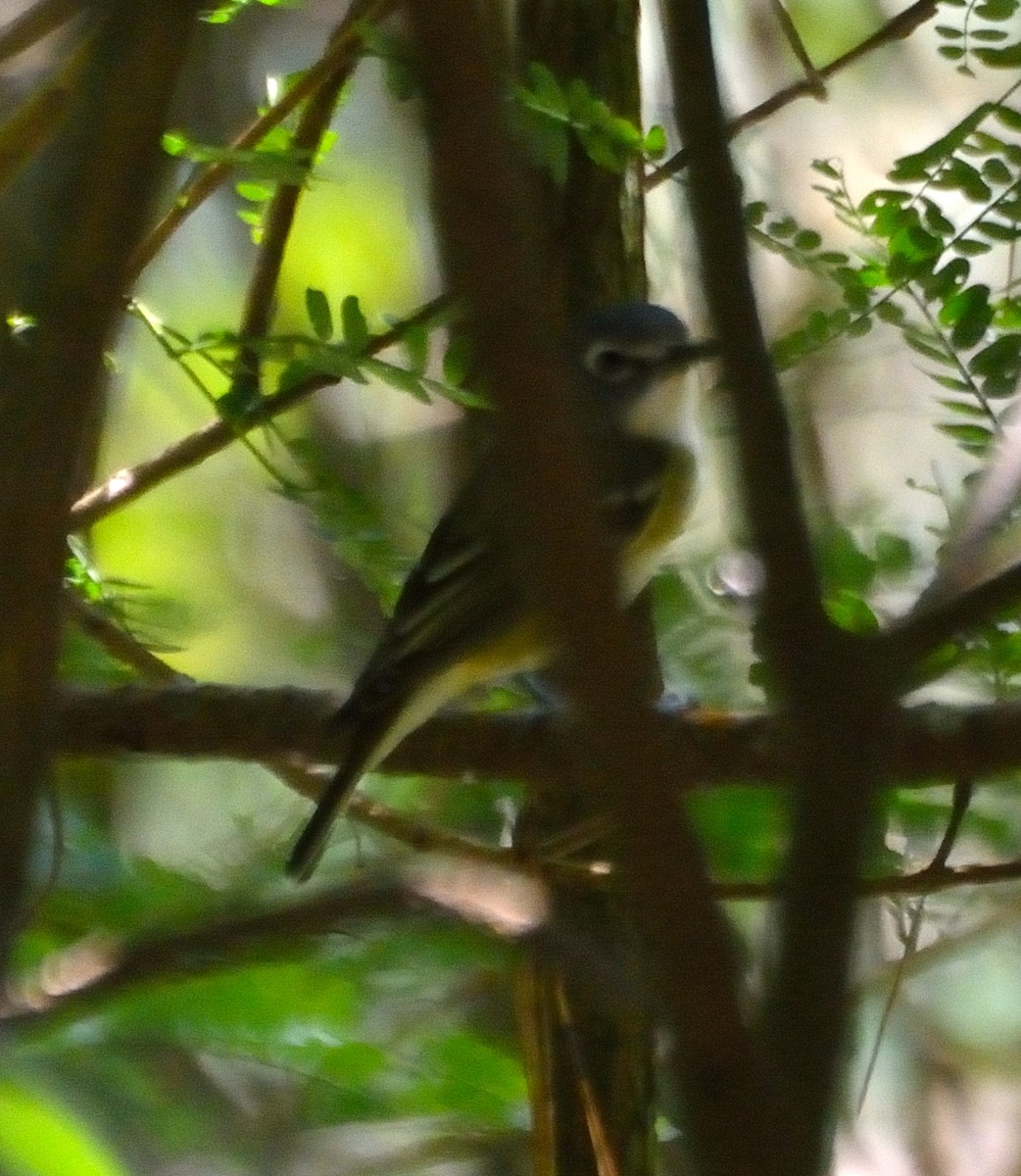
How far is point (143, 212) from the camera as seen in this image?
1.39ft

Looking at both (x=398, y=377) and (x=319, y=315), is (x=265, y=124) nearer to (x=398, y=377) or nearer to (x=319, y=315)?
(x=319, y=315)

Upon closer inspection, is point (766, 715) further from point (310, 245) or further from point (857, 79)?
point (857, 79)

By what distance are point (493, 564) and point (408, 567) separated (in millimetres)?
99

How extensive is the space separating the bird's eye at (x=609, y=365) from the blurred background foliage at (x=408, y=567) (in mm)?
113

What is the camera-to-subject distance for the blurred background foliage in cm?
127

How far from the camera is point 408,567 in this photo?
A: 5.62ft

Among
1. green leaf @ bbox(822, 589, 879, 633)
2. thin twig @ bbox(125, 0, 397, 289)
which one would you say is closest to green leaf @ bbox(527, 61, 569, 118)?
thin twig @ bbox(125, 0, 397, 289)

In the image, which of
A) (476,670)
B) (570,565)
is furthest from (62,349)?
(476,670)

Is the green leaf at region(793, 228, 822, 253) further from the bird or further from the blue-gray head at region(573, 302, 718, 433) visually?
the blue-gray head at region(573, 302, 718, 433)

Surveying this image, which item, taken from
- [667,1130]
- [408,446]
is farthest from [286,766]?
[408,446]

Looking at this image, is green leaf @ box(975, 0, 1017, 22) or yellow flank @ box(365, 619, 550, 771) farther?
yellow flank @ box(365, 619, 550, 771)

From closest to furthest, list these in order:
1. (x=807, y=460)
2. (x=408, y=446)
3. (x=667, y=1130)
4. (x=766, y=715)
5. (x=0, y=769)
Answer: (x=0, y=769) → (x=766, y=715) → (x=807, y=460) → (x=667, y=1130) → (x=408, y=446)

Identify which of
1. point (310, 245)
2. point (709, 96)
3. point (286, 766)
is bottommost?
point (286, 766)

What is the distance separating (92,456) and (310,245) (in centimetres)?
115
